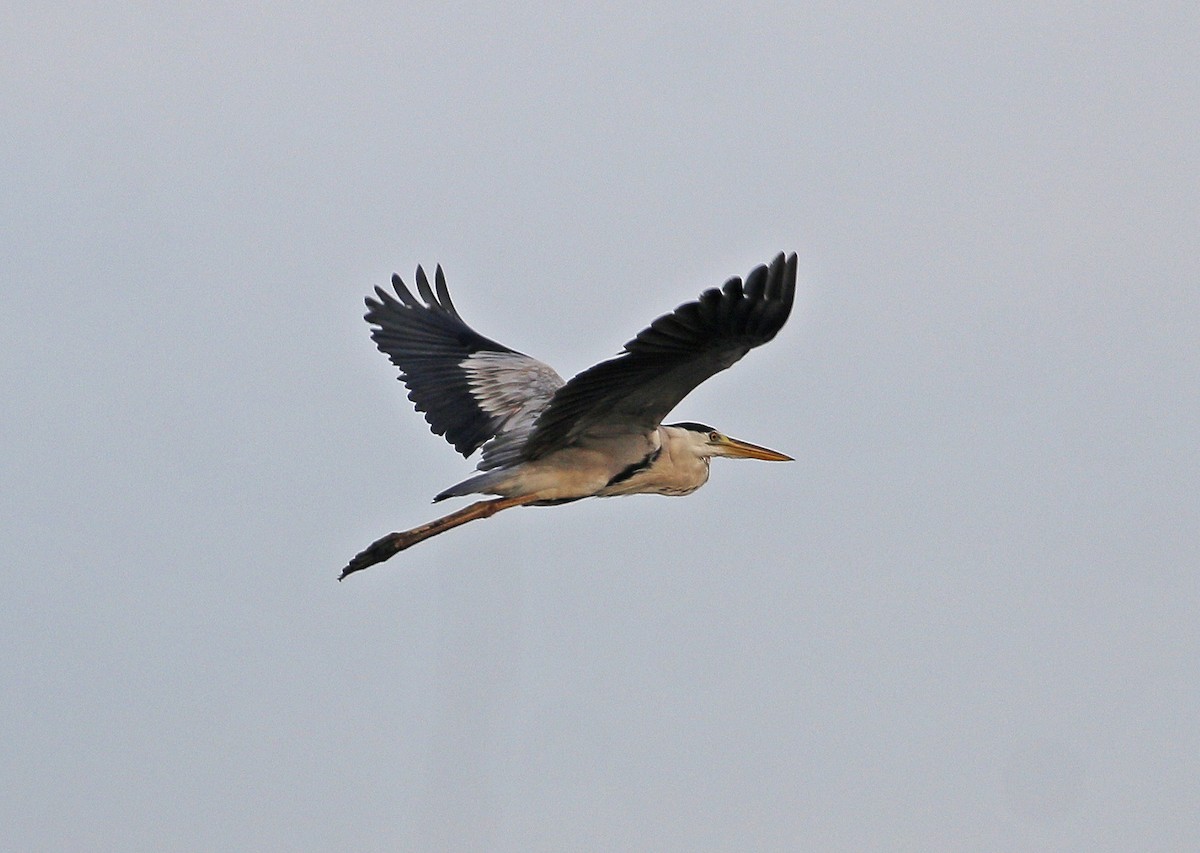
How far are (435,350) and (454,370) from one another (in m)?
0.37

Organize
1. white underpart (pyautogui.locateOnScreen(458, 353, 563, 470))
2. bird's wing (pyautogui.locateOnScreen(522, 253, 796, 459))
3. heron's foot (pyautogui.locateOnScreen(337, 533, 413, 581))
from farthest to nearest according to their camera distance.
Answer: white underpart (pyautogui.locateOnScreen(458, 353, 563, 470)) < heron's foot (pyautogui.locateOnScreen(337, 533, 413, 581)) < bird's wing (pyautogui.locateOnScreen(522, 253, 796, 459))

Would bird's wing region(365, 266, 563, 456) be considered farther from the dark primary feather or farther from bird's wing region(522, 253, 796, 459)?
bird's wing region(522, 253, 796, 459)

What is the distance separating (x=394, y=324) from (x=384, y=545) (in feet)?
10.6

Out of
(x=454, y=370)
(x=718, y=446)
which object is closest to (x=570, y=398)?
(x=718, y=446)

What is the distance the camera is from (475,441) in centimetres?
1027

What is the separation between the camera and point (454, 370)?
11.1 meters

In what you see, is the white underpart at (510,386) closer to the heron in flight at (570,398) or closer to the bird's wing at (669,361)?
the heron in flight at (570,398)

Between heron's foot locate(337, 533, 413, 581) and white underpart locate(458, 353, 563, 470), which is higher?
white underpart locate(458, 353, 563, 470)

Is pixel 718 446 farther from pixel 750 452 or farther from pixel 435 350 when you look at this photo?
pixel 435 350

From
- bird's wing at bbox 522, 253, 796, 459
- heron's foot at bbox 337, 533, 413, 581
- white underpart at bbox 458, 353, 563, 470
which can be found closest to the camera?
bird's wing at bbox 522, 253, 796, 459

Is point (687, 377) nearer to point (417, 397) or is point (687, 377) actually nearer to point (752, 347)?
point (752, 347)

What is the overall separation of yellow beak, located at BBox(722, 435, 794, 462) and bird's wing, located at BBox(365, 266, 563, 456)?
3.99 ft

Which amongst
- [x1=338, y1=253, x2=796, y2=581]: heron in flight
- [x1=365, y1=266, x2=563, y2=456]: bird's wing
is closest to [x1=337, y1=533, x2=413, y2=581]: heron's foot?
[x1=338, y1=253, x2=796, y2=581]: heron in flight

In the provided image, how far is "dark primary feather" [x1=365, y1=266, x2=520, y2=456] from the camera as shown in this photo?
10.5 meters
